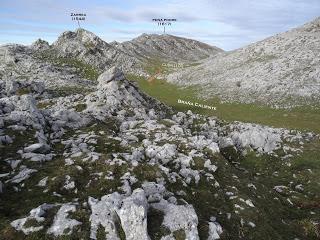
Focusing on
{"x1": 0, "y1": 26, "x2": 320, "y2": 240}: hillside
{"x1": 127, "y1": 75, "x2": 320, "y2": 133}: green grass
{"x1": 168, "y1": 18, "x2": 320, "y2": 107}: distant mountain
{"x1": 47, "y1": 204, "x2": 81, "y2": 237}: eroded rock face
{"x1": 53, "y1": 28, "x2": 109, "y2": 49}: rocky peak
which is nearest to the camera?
{"x1": 47, "y1": 204, "x2": 81, "y2": 237}: eroded rock face

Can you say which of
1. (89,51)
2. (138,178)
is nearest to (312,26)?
(89,51)

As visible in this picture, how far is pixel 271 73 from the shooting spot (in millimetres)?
100375

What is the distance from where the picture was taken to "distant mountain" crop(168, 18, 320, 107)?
86.6 meters

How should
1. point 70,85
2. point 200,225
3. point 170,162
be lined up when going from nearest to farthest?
point 200,225
point 170,162
point 70,85

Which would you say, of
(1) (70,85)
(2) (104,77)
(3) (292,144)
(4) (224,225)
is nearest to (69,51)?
(1) (70,85)

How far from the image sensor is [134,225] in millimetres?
17453

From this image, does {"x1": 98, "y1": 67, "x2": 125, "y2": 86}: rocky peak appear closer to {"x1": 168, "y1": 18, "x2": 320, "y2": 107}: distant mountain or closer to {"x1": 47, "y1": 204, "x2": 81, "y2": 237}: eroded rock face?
{"x1": 47, "y1": 204, "x2": 81, "y2": 237}: eroded rock face

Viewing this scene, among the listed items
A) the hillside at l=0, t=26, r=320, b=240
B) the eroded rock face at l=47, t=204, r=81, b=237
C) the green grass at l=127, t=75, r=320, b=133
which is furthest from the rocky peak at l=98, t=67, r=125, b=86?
the eroded rock face at l=47, t=204, r=81, b=237

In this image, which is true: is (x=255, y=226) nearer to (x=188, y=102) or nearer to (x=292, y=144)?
(x=292, y=144)

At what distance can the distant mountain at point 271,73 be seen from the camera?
86.6 metres

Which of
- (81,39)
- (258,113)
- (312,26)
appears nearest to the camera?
(258,113)

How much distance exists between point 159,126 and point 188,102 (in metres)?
51.0

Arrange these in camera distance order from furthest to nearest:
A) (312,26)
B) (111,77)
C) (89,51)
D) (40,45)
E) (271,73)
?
(89,51) → (40,45) → (312,26) → (271,73) → (111,77)

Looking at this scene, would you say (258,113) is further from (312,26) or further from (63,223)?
(312,26)
